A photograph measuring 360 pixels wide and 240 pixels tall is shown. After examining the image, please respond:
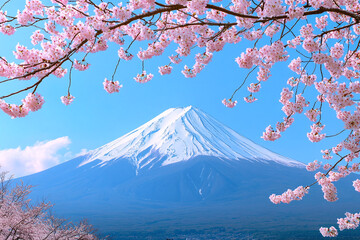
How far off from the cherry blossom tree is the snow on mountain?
128 m

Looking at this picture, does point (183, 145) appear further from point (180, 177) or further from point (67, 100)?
point (67, 100)

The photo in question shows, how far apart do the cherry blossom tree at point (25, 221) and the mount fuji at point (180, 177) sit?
10093cm

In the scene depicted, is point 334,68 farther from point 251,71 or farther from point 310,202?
point 310,202

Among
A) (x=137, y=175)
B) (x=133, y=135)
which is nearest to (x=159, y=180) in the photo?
(x=137, y=175)

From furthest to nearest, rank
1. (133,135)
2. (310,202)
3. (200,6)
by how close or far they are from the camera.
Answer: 1. (133,135)
2. (310,202)
3. (200,6)

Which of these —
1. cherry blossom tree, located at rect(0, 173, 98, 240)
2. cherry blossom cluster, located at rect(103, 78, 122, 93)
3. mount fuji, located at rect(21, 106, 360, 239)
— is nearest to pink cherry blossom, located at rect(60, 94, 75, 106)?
cherry blossom cluster, located at rect(103, 78, 122, 93)

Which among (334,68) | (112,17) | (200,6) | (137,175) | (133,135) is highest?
(133,135)

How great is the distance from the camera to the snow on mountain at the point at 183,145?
14062 cm

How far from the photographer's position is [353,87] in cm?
390

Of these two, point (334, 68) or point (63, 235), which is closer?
point (334, 68)

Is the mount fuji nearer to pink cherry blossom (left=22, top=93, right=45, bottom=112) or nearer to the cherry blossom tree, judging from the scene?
the cherry blossom tree

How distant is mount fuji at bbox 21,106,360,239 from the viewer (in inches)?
4764

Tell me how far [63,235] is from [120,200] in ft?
407

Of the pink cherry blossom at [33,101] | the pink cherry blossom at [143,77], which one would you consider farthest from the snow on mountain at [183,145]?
the pink cherry blossom at [33,101]
